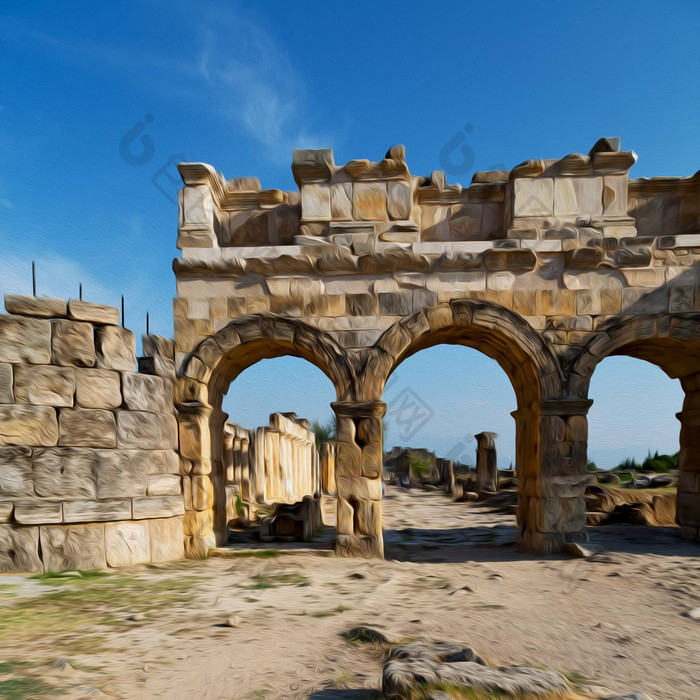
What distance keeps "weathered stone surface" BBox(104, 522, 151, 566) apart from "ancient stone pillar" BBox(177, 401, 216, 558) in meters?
0.59

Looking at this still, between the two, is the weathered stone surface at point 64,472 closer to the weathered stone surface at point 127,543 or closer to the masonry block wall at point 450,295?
the weathered stone surface at point 127,543

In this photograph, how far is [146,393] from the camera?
6.48m

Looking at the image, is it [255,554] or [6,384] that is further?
[255,554]

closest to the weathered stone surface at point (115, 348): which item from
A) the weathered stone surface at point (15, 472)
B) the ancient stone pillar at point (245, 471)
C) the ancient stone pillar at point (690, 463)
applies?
the weathered stone surface at point (15, 472)

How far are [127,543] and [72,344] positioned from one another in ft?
8.34

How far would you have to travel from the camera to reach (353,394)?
22.2 feet

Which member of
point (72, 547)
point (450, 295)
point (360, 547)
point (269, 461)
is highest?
point (450, 295)

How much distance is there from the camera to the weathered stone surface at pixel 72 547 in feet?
18.6

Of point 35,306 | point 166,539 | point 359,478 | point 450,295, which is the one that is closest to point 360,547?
point 359,478

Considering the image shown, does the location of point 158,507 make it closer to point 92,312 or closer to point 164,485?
point 164,485

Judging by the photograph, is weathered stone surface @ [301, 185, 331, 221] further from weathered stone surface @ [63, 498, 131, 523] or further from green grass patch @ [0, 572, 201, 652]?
green grass patch @ [0, 572, 201, 652]

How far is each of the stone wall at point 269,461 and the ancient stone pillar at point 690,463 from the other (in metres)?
6.63

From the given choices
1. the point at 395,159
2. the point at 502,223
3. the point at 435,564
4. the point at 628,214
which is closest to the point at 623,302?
the point at 628,214

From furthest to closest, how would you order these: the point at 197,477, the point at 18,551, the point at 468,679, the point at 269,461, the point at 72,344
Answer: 1. the point at 269,461
2. the point at 197,477
3. the point at 72,344
4. the point at 18,551
5. the point at 468,679
